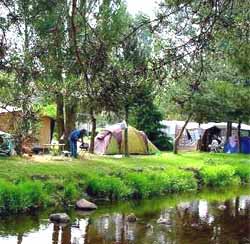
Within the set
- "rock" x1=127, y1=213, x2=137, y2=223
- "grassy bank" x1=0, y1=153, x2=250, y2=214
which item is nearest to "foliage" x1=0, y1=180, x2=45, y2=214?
"grassy bank" x1=0, y1=153, x2=250, y2=214

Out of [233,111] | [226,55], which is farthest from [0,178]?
[233,111]

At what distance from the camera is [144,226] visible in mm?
13086

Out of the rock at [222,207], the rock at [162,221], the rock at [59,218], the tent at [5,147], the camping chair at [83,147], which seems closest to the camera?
the rock at [59,218]

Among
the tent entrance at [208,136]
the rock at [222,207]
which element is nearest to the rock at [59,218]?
the rock at [222,207]

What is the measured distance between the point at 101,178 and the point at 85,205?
2011 millimetres

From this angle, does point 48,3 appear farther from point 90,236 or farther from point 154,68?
point 90,236

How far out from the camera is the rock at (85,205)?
14653mm

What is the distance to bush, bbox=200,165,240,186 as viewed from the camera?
21641 millimetres

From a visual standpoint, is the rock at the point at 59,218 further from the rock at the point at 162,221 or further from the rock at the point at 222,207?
the rock at the point at 222,207

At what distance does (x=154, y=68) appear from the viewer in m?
5.82

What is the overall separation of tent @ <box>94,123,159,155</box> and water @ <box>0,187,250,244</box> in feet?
36.5

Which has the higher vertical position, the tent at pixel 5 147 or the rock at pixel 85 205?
the tent at pixel 5 147

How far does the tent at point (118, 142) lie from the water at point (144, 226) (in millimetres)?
11123

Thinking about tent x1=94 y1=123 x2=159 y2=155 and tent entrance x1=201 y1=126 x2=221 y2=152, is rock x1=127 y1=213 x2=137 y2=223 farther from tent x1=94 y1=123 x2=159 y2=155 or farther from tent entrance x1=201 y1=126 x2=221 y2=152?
tent entrance x1=201 y1=126 x2=221 y2=152
